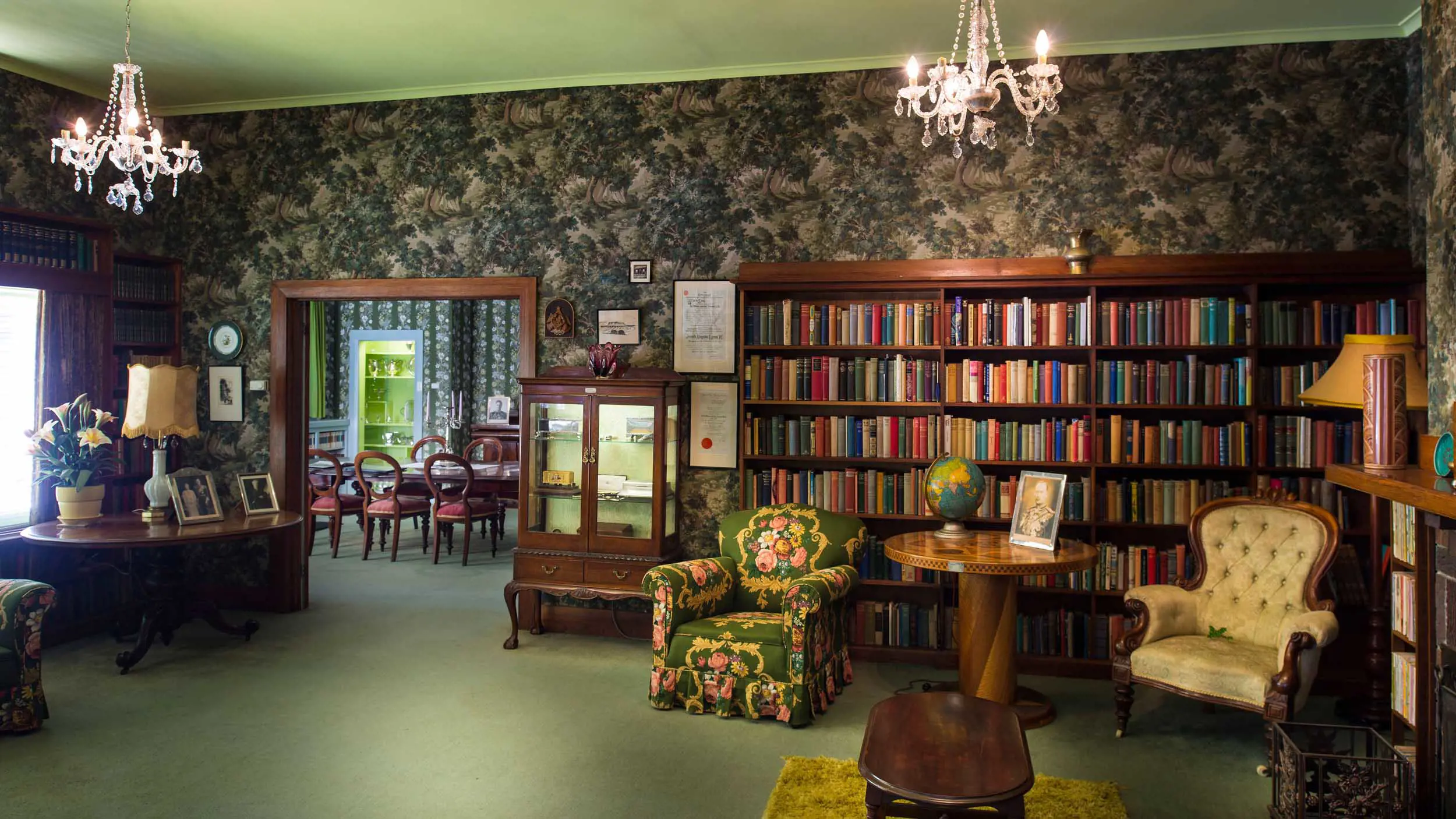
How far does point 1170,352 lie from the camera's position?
4969mm

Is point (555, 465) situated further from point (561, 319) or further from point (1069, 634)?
point (1069, 634)

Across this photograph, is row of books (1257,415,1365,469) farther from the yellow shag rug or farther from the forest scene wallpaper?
the yellow shag rug

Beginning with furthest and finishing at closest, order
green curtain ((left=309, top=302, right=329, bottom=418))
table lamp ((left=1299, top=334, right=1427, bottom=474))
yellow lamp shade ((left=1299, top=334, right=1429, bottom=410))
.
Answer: green curtain ((left=309, top=302, right=329, bottom=418)) < yellow lamp shade ((left=1299, top=334, right=1429, bottom=410)) < table lamp ((left=1299, top=334, right=1427, bottom=474))

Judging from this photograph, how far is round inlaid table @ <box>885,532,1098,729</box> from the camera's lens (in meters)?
3.99

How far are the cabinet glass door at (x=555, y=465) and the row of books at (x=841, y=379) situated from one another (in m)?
1.02

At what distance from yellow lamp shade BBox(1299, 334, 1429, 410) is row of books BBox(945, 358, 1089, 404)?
1049mm

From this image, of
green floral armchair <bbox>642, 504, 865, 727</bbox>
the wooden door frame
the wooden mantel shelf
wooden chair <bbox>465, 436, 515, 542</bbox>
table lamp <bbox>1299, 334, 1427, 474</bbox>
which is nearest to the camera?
the wooden mantel shelf

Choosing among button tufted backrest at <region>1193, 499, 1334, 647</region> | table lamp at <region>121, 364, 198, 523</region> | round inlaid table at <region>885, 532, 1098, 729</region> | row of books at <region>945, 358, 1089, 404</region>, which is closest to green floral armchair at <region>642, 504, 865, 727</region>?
round inlaid table at <region>885, 532, 1098, 729</region>

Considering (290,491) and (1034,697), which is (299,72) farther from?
(1034,697)

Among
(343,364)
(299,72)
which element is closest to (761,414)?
(299,72)

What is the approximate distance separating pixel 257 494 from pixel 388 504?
2.50 m

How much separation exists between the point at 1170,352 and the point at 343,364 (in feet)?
32.7

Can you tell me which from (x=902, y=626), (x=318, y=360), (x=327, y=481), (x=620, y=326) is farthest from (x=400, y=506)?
(x=902, y=626)

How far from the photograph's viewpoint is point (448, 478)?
25.9 feet
